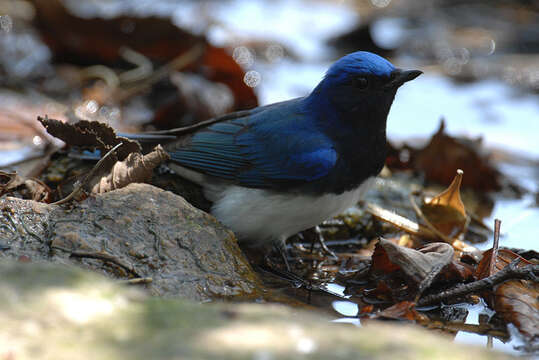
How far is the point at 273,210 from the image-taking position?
396 cm

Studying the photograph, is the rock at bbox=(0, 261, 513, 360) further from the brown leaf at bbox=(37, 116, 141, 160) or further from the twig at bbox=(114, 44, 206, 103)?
the twig at bbox=(114, 44, 206, 103)

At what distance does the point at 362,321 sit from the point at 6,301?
160cm

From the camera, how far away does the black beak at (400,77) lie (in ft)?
12.8

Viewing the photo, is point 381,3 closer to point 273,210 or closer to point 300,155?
point 300,155

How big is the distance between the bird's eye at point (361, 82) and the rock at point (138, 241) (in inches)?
45.5

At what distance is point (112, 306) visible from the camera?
7.32ft

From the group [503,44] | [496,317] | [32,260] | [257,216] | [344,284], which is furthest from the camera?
[503,44]

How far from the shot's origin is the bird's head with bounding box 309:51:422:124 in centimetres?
397

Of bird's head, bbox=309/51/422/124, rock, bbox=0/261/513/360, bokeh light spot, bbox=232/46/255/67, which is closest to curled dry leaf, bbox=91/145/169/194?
bird's head, bbox=309/51/422/124

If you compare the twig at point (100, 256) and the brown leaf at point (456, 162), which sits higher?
Answer: the brown leaf at point (456, 162)

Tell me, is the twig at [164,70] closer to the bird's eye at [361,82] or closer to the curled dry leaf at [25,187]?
the curled dry leaf at [25,187]

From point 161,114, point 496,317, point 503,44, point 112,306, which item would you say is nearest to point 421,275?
point 496,317

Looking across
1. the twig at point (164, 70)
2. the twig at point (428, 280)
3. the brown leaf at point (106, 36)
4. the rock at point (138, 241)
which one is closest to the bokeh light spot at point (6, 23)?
the brown leaf at point (106, 36)

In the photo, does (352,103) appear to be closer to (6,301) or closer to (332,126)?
(332,126)
